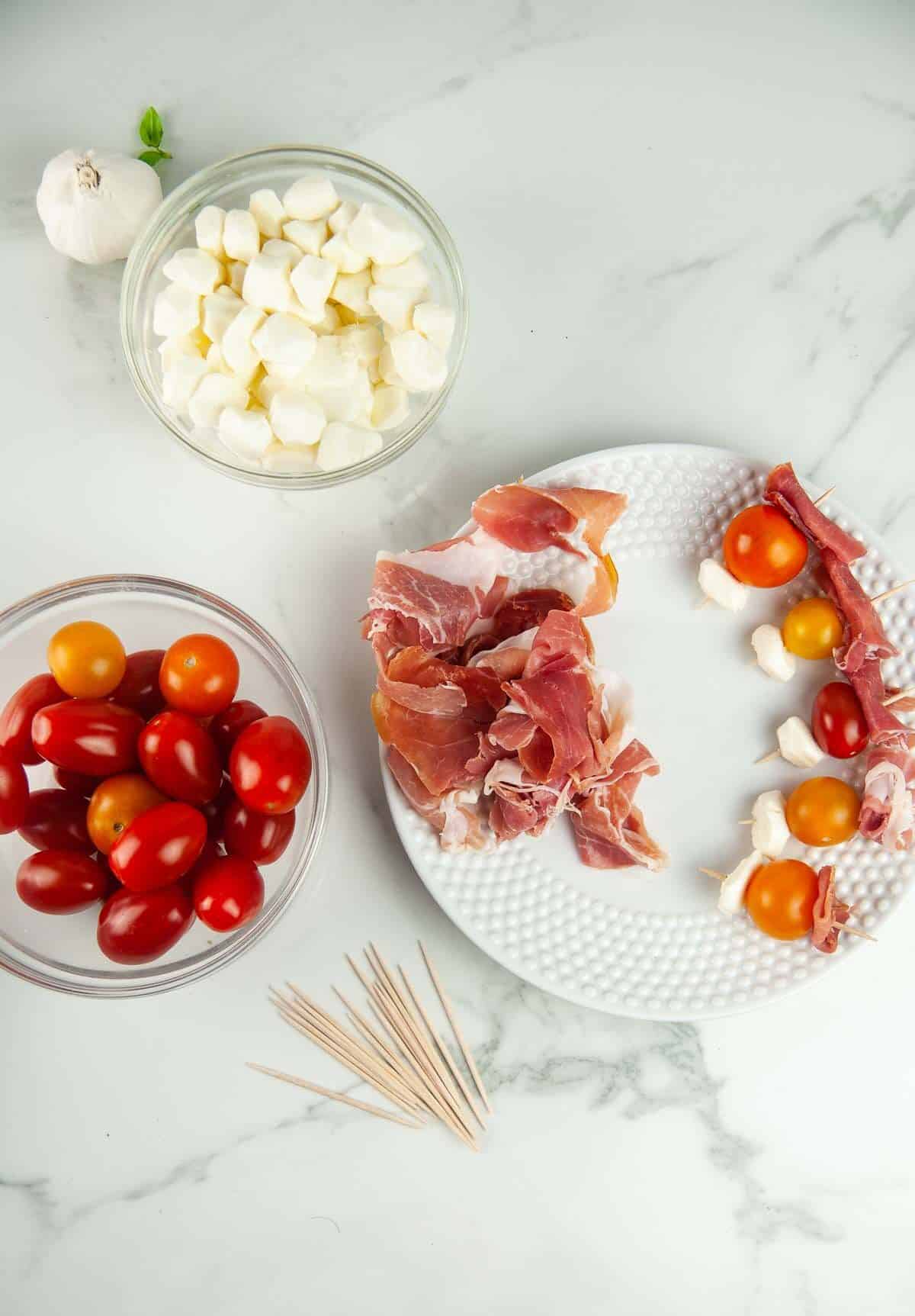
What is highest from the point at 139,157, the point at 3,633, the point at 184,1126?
the point at 139,157

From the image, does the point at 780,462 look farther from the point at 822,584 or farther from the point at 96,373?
the point at 96,373

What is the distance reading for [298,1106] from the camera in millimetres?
1351

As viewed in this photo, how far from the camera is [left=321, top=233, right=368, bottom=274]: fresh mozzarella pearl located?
122 centimetres

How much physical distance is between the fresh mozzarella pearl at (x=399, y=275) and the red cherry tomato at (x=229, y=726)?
20.4 inches

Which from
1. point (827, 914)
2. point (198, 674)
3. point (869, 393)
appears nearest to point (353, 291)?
point (198, 674)

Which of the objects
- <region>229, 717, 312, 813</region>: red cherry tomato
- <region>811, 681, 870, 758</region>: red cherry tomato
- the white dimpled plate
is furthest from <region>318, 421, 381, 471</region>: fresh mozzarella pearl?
<region>811, 681, 870, 758</region>: red cherry tomato

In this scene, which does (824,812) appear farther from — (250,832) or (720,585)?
(250,832)

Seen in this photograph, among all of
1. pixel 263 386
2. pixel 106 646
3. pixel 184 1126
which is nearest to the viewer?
pixel 106 646

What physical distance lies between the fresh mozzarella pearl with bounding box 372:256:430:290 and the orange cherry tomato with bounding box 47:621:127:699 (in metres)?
0.51

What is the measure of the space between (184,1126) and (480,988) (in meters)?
0.41

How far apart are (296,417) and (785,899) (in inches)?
31.6

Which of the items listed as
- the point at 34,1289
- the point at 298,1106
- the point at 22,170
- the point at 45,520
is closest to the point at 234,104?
the point at 22,170

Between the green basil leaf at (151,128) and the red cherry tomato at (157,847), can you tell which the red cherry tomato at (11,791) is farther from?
the green basil leaf at (151,128)

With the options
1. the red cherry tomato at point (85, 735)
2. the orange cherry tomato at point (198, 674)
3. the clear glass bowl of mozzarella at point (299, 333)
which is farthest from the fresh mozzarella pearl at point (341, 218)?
the red cherry tomato at point (85, 735)
